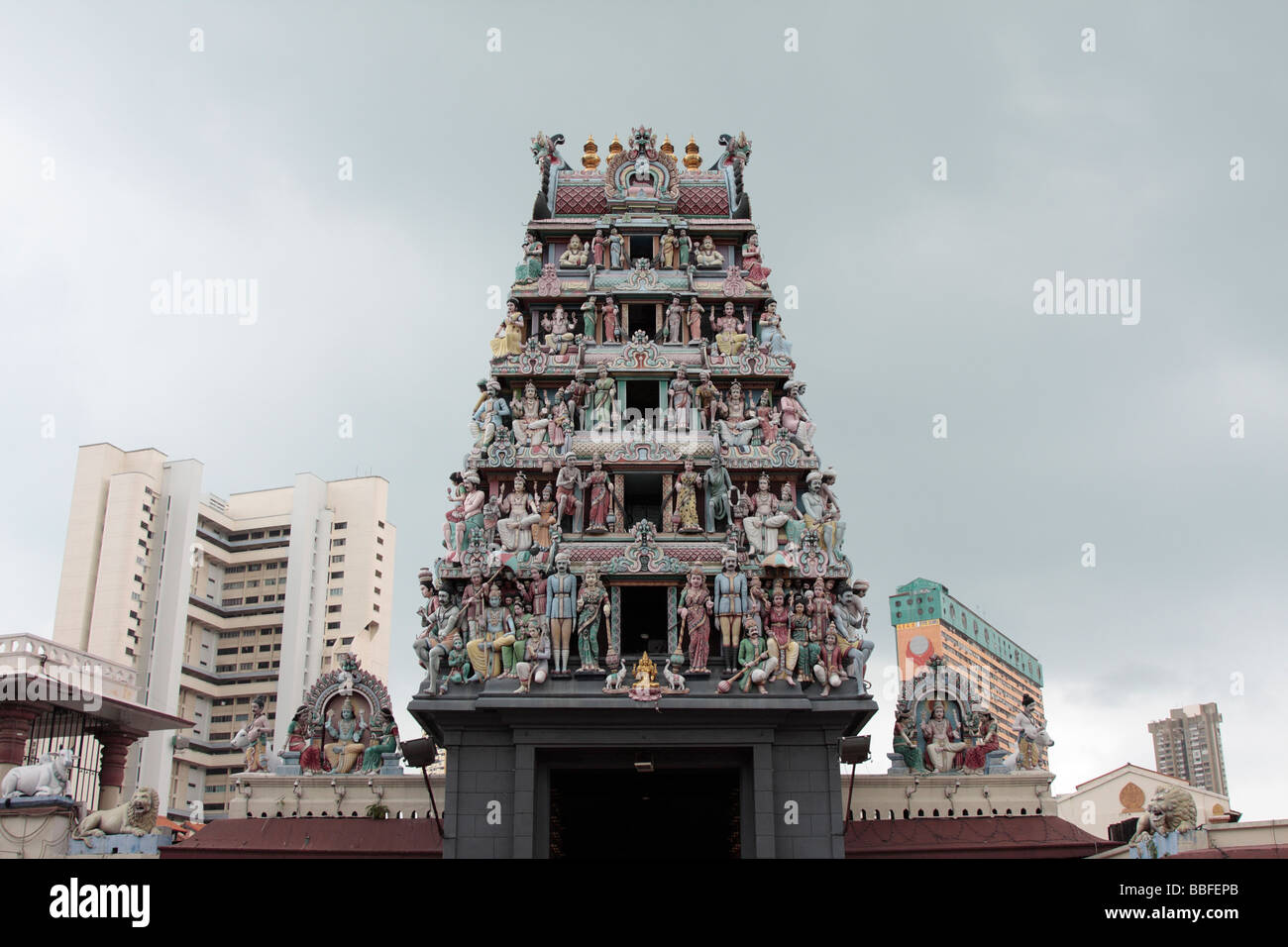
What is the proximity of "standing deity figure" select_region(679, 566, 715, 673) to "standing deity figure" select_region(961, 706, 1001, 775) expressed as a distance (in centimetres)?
879

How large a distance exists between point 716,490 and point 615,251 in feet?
30.4

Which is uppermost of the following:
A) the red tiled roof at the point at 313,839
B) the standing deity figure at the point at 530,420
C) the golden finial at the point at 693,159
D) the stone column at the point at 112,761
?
the golden finial at the point at 693,159

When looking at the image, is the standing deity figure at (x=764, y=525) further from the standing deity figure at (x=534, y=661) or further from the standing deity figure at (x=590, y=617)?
the standing deity figure at (x=534, y=661)

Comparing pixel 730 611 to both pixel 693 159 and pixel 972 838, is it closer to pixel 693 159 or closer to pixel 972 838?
pixel 972 838

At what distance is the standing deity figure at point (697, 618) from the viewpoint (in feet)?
86.5

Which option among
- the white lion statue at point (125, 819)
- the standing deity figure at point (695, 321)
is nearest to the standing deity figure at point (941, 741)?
the standing deity figure at point (695, 321)

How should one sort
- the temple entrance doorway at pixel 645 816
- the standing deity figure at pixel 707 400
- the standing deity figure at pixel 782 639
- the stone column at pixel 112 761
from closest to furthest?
the standing deity figure at pixel 782 639
the temple entrance doorway at pixel 645 816
the standing deity figure at pixel 707 400
the stone column at pixel 112 761

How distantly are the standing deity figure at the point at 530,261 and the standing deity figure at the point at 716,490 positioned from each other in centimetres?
879

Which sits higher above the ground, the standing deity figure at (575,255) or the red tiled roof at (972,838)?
the standing deity figure at (575,255)

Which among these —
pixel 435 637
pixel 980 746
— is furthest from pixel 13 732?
pixel 980 746

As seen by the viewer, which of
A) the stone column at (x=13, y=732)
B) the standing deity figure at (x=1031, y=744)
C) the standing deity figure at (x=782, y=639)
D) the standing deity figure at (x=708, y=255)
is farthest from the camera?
the standing deity figure at (x=708, y=255)

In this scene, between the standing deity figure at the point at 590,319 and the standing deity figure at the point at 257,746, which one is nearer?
the standing deity figure at the point at 257,746

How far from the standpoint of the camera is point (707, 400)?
31.0m
